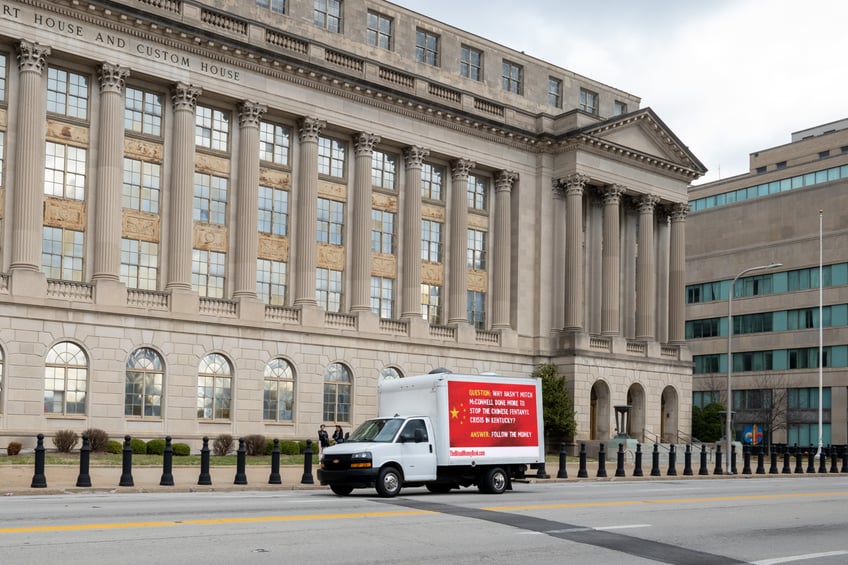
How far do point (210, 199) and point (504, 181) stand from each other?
19.6 m

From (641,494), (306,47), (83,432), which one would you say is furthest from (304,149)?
(641,494)

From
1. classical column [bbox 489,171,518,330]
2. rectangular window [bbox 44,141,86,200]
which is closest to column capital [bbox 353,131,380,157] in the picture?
classical column [bbox 489,171,518,330]

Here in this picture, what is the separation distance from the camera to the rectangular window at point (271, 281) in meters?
50.2

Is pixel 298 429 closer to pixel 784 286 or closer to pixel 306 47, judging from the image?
pixel 306 47

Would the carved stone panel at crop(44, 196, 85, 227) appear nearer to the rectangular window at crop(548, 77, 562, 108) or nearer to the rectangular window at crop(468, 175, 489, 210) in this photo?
the rectangular window at crop(468, 175, 489, 210)

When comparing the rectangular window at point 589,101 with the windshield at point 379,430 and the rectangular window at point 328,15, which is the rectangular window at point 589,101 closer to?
the rectangular window at point 328,15

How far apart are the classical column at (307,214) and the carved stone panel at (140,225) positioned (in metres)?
7.48

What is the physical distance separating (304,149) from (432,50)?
12.8 meters

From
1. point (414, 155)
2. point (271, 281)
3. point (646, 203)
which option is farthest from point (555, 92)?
→ point (271, 281)

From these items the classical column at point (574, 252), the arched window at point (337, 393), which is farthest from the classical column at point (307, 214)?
the classical column at point (574, 252)

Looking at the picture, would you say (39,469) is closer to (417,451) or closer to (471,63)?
(417,451)

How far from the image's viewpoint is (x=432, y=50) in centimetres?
6031

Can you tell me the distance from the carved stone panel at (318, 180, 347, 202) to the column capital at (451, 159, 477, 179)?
782 cm

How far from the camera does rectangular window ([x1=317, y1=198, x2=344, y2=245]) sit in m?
52.9
